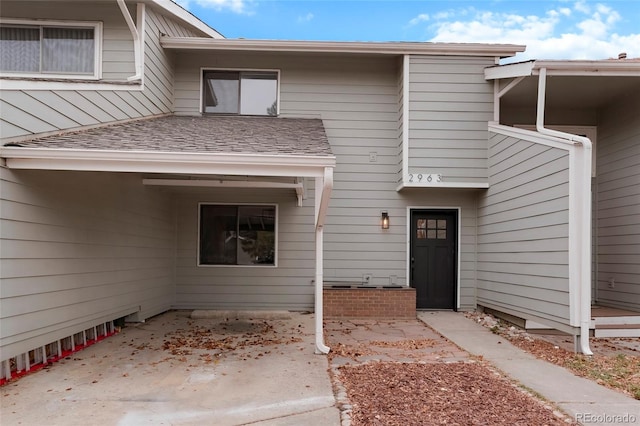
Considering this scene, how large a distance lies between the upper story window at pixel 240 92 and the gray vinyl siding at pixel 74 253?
2126 millimetres

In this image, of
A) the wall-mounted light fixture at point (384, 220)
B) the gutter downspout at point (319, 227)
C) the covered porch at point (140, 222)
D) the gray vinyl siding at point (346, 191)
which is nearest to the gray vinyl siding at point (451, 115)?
the gray vinyl siding at point (346, 191)

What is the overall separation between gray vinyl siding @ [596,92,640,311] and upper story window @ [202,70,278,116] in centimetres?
604

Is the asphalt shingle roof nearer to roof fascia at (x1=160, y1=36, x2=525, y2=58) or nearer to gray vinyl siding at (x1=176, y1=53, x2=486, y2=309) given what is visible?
gray vinyl siding at (x1=176, y1=53, x2=486, y2=309)

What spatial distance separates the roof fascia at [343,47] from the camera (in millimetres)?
7680

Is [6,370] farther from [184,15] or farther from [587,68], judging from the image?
[587,68]

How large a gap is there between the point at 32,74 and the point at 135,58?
146cm

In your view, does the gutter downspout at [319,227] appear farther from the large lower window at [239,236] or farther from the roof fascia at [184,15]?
the roof fascia at [184,15]

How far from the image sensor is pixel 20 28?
Result: 6.55 m

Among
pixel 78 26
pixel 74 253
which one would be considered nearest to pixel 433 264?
pixel 74 253

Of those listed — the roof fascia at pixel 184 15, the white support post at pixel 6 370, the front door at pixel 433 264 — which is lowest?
the white support post at pixel 6 370

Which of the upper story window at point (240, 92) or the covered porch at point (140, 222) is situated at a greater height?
the upper story window at point (240, 92)

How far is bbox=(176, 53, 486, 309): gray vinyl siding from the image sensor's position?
26.9 feet

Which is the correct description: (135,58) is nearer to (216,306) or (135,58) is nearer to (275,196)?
(275,196)

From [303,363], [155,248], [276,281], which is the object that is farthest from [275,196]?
[303,363]
